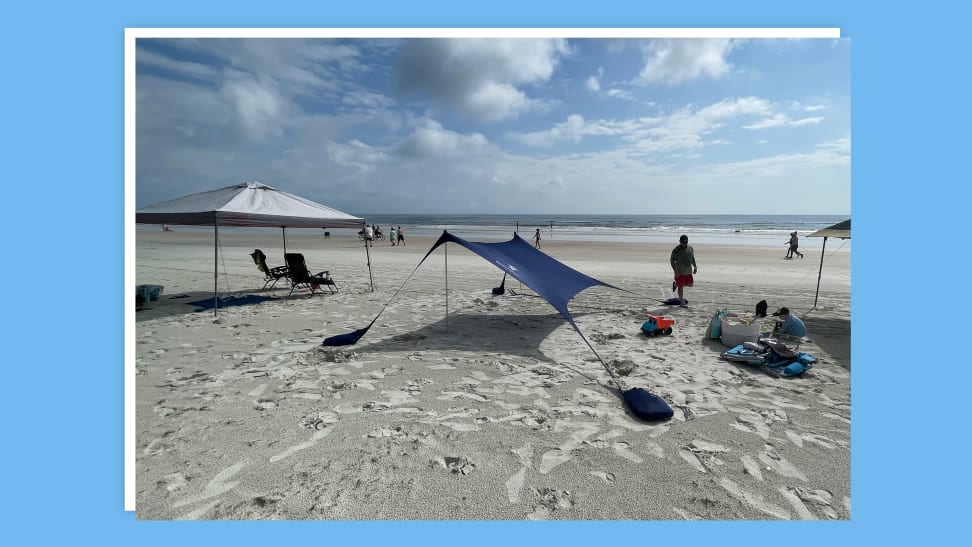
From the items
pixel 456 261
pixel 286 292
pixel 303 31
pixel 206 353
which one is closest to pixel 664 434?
pixel 303 31

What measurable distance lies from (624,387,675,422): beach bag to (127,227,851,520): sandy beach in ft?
0.27

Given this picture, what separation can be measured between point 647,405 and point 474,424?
1304mm

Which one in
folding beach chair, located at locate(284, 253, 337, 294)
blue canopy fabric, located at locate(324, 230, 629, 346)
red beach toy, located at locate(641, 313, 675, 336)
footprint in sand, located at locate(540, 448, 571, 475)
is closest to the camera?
footprint in sand, located at locate(540, 448, 571, 475)

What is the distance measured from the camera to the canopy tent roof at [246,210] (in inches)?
240

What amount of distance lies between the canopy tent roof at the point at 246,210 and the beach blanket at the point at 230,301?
1.37m

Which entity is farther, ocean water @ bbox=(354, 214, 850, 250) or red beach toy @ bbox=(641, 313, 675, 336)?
ocean water @ bbox=(354, 214, 850, 250)

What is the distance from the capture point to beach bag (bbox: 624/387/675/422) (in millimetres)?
3047

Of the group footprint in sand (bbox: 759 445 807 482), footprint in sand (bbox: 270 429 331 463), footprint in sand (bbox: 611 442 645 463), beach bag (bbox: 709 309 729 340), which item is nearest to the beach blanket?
footprint in sand (bbox: 270 429 331 463)

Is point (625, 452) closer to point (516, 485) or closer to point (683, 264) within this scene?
point (516, 485)

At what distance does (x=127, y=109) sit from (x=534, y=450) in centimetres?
285

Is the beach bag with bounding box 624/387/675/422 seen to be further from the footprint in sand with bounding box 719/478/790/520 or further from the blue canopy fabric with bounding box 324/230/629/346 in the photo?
the footprint in sand with bounding box 719/478/790/520

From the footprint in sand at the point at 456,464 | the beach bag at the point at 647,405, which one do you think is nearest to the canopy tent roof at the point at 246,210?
the footprint in sand at the point at 456,464

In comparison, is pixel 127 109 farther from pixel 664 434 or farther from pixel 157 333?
pixel 157 333

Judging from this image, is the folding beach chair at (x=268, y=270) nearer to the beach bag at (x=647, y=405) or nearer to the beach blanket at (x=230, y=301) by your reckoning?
the beach blanket at (x=230, y=301)
